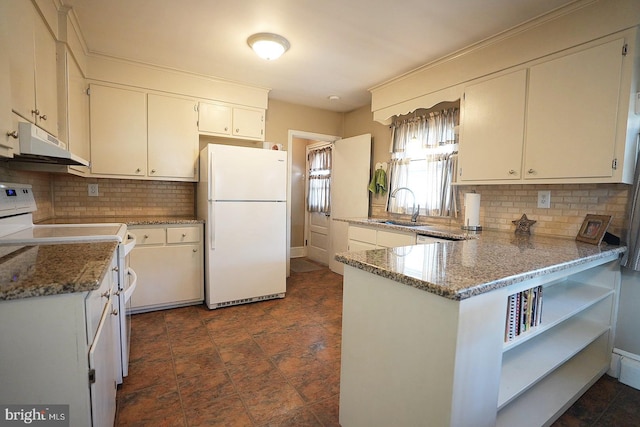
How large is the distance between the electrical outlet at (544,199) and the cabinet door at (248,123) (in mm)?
2840

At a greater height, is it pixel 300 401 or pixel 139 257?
pixel 139 257

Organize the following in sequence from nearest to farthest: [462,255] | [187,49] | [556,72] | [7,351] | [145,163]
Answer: [7,351] < [462,255] < [556,72] < [187,49] < [145,163]

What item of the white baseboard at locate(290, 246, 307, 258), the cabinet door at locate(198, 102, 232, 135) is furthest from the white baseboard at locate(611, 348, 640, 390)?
the white baseboard at locate(290, 246, 307, 258)

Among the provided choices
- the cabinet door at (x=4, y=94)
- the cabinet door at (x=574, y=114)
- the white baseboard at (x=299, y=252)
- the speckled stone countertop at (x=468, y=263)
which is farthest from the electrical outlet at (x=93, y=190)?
the cabinet door at (x=574, y=114)

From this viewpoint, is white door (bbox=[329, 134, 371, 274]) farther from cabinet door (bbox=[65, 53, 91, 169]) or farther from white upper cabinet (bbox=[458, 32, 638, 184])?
cabinet door (bbox=[65, 53, 91, 169])

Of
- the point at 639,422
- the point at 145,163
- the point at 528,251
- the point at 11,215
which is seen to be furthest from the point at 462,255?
the point at 145,163

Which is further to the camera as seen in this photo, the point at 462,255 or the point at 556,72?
the point at 556,72

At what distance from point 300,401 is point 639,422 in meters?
1.83

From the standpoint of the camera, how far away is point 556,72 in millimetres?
2006

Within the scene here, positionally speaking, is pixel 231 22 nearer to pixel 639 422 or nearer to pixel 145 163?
pixel 145 163

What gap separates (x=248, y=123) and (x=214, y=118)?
1.27 ft

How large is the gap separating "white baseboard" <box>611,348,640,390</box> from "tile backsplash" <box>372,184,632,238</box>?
780 mm

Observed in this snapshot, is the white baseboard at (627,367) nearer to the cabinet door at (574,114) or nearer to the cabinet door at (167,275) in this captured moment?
the cabinet door at (574,114)

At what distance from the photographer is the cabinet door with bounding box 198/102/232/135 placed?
3.26 metres
